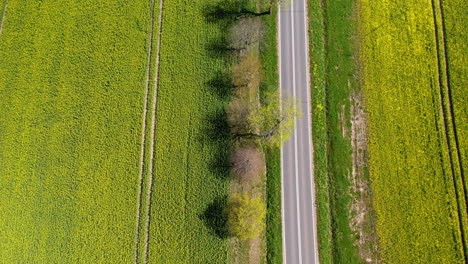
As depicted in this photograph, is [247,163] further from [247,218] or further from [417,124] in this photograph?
[417,124]

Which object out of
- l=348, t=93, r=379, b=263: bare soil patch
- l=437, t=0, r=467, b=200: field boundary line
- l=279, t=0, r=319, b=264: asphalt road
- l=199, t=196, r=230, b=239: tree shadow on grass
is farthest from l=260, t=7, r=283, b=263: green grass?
l=437, t=0, r=467, b=200: field boundary line

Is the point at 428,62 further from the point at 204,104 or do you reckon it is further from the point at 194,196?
the point at 194,196

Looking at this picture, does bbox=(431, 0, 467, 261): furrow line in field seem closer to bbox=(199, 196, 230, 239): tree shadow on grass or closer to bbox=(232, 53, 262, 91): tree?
bbox=(232, 53, 262, 91): tree

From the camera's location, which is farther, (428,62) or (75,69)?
(75,69)

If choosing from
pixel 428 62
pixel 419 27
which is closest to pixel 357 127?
pixel 428 62

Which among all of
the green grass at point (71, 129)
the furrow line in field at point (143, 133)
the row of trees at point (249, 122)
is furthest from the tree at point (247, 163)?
the green grass at point (71, 129)

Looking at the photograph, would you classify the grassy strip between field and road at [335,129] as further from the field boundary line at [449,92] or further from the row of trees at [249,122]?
the field boundary line at [449,92]
